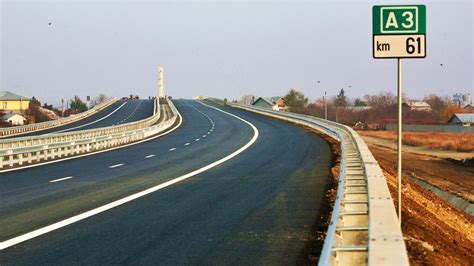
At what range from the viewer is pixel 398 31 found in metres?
8.40

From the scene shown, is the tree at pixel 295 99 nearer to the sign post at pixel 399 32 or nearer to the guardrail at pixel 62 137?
the guardrail at pixel 62 137

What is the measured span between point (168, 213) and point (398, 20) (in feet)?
17.0

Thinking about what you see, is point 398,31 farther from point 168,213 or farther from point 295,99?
point 295,99

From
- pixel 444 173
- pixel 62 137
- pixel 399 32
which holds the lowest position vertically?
pixel 444 173

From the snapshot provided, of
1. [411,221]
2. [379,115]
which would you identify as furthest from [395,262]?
[379,115]

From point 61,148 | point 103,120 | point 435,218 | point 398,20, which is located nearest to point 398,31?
point 398,20

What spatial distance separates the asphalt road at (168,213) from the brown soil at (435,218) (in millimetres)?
1627

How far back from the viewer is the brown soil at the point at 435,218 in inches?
317

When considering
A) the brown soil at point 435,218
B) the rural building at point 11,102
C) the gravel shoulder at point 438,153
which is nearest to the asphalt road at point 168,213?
the brown soil at point 435,218

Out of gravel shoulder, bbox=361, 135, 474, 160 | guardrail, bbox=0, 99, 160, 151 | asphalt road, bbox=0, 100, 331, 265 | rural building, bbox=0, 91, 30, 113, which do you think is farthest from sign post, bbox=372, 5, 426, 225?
rural building, bbox=0, 91, 30, 113

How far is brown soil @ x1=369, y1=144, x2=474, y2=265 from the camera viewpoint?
805cm

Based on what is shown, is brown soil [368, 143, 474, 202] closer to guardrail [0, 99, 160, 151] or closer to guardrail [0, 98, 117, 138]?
guardrail [0, 99, 160, 151]

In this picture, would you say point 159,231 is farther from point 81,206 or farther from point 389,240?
point 389,240

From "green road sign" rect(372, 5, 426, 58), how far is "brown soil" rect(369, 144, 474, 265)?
8.97 ft
